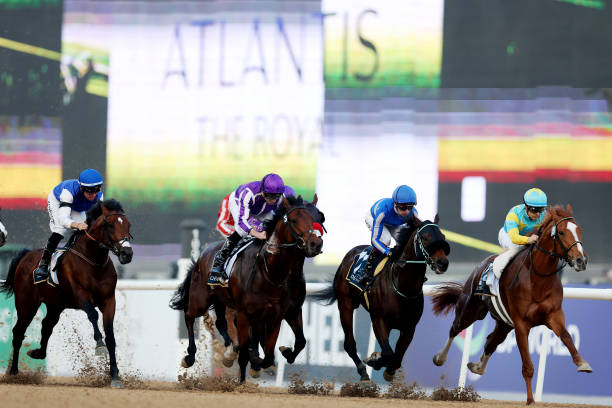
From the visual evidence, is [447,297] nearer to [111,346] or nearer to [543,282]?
[543,282]

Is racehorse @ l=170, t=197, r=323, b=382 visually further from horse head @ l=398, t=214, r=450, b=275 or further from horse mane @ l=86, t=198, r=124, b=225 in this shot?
horse mane @ l=86, t=198, r=124, b=225

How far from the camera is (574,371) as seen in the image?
8406mm

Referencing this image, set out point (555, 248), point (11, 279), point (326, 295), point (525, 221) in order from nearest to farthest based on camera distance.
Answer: point (555, 248) → point (525, 221) → point (326, 295) → point (11, 279)

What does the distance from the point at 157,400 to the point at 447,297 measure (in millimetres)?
2857

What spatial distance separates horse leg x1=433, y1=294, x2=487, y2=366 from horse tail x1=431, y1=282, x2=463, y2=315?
1.11 feet

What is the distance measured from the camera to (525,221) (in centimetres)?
750

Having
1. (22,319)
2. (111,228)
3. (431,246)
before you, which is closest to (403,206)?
(431,246)

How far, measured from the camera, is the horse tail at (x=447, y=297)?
332 inches

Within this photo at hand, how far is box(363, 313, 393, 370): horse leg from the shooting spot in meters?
7.36

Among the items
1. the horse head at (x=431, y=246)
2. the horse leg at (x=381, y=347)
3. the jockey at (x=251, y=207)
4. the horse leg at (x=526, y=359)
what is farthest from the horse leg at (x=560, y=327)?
the jockey at (x=251, y=207)

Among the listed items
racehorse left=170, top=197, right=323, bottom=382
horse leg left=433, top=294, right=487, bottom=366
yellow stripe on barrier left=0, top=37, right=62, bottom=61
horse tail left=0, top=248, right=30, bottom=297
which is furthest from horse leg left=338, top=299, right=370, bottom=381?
yellow stripe on barrier left=0, top=37, right=62, bottom=61

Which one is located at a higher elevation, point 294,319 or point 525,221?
point 525,221

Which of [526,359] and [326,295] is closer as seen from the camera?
[526,359]

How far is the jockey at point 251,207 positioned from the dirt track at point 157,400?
103cm
